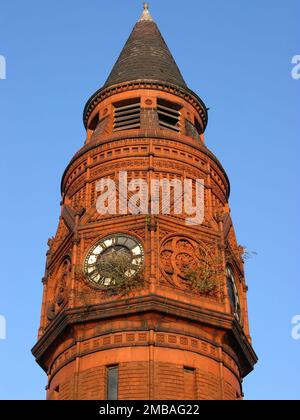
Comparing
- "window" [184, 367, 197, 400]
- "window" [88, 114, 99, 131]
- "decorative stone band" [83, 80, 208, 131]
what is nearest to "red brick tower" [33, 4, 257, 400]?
"window" [184, 367, 197, 400]

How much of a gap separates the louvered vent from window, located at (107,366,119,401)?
13405 millimetres

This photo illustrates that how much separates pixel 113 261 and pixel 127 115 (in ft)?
34.7

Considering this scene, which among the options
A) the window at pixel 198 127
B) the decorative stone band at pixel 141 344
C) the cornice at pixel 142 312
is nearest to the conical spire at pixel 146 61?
the window at pixel 198 127

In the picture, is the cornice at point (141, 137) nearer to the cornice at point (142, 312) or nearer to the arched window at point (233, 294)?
the arched window at point (233, 294)

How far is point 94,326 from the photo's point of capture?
3347cm

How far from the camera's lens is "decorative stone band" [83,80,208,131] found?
43.1 m

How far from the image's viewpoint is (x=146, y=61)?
149ft

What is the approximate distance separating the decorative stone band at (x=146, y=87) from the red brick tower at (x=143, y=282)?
45cm

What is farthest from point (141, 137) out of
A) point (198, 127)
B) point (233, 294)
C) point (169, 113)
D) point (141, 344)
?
point (141, 344)

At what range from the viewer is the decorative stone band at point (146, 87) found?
43062 millimetres

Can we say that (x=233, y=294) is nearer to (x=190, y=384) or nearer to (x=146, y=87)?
(x=190, y=384)

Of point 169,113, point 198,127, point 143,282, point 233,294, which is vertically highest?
point 198,127

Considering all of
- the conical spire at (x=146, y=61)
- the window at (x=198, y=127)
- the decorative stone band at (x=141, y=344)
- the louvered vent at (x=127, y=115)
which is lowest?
the decorative stone band at (x=141, y=344)
